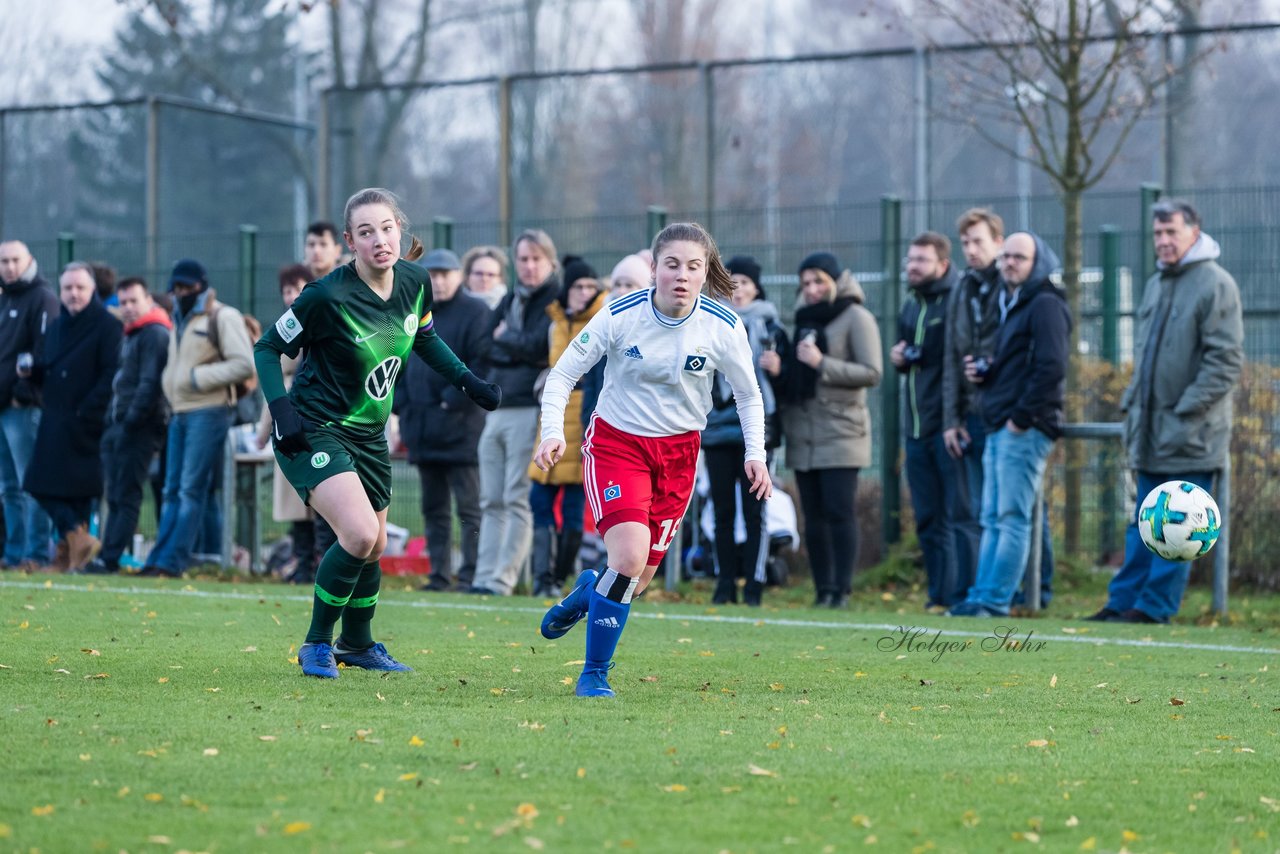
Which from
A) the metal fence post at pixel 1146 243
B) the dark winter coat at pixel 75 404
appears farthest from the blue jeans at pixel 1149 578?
the dark winter coat at pixel 75 404

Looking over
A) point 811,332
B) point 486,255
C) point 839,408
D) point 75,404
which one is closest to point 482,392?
point 839,408

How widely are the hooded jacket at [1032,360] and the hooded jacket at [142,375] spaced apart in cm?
604

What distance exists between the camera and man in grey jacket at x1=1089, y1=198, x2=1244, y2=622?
34.0 feet

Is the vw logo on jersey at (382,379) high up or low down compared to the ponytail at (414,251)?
down

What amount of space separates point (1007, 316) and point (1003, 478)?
3.34ft

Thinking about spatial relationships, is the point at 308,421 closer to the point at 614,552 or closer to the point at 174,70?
the point at 614,552

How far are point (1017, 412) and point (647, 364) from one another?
4.23 metres

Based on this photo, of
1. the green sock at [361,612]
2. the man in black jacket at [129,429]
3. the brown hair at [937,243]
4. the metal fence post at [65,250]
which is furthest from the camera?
the metal fence post at [65,250]

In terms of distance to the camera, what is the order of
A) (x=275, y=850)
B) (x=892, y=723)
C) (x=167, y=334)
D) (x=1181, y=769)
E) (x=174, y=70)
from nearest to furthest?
(x=275, y=850) → (x=1181, y=769) → (x=892, y=723) → (x=167, y=334) → (x=174, y=70)

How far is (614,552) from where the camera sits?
6863mm

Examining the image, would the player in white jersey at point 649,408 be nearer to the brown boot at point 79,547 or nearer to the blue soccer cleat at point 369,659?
the blue soccer cleat at point 369,659

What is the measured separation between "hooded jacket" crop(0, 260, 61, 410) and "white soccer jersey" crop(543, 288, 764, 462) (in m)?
7.65

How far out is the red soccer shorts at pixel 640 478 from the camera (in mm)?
6930

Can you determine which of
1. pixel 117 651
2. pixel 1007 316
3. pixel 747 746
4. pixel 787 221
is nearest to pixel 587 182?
pixel 787 221
